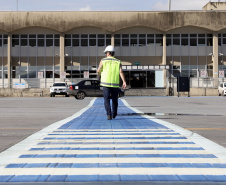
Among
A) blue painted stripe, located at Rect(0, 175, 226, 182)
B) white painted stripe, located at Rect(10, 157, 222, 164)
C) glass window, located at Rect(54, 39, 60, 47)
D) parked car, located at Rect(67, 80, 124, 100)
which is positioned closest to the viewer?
blue painted stripe, located at Rect(0, 175, 226, 182)

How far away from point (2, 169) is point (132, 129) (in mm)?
4974

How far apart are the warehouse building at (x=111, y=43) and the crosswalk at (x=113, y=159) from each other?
54318 mm

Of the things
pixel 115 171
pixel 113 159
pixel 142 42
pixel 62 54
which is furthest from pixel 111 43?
pixel 115 171

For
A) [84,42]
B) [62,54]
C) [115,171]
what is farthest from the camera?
[84,42]

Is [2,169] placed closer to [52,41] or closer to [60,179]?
[60,179]

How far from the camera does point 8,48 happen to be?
63406mm

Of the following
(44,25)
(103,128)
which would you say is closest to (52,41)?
(44,25)

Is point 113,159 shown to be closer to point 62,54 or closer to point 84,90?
point 84,90

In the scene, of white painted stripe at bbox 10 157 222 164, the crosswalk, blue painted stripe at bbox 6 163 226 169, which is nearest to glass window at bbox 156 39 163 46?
the crosswalk

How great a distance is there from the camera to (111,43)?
209 feet

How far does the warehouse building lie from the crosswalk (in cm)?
5432

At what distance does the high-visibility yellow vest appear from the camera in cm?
1262

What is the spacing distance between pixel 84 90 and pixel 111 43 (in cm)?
2608

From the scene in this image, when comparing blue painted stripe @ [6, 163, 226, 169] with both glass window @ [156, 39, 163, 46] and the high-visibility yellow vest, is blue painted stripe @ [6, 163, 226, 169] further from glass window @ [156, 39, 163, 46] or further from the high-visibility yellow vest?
glass window @ [156, 39, 163, 46]
